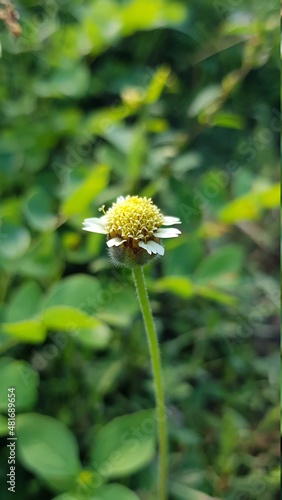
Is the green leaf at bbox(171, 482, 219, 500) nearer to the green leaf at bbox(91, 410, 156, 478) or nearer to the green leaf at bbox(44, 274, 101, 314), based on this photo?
the green leaf at bbox(91, 410, 156, 478)

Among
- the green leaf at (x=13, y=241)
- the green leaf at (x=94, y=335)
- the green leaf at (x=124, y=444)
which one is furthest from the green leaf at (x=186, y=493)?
the green leaf at (x=13, y=241)

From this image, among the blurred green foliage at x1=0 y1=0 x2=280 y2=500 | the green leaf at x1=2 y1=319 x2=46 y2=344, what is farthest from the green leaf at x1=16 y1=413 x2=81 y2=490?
the green leaf at x1=2 y1=319 x2=46 y2=344

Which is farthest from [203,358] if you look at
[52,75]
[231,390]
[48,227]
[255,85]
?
[255,85]

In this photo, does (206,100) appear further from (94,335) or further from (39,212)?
(94,335)

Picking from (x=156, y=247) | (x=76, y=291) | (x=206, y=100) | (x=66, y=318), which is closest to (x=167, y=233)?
(x=156, y=247)

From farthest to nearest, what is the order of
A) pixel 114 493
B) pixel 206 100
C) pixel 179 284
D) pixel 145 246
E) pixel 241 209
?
pixel 206 100 < pixel 241 209 < pixel 179 284 < pixel 114 493 < pixel 145 246

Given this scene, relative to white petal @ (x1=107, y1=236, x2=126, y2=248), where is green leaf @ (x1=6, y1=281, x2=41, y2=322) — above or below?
above
